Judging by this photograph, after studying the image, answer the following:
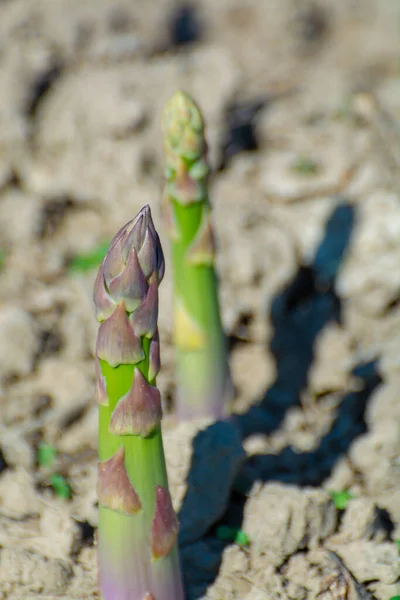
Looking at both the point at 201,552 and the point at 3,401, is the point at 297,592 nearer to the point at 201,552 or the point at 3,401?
the point at 201,552

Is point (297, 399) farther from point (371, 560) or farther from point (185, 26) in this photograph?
point (185, 26)

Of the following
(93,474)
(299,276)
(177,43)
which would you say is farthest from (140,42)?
(93,474)

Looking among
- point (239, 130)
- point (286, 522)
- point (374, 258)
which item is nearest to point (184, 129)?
point (286, 522)

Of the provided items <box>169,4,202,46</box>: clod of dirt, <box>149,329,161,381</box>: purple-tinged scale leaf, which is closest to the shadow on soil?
<box>149,329,161,381</box>: purple-tinged scale leaf

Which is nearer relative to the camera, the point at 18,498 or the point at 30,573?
the point at 30,573

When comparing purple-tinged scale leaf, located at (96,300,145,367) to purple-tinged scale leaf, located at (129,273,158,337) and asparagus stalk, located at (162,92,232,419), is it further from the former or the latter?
asparagus stalk, located at (162,92,232,419)
